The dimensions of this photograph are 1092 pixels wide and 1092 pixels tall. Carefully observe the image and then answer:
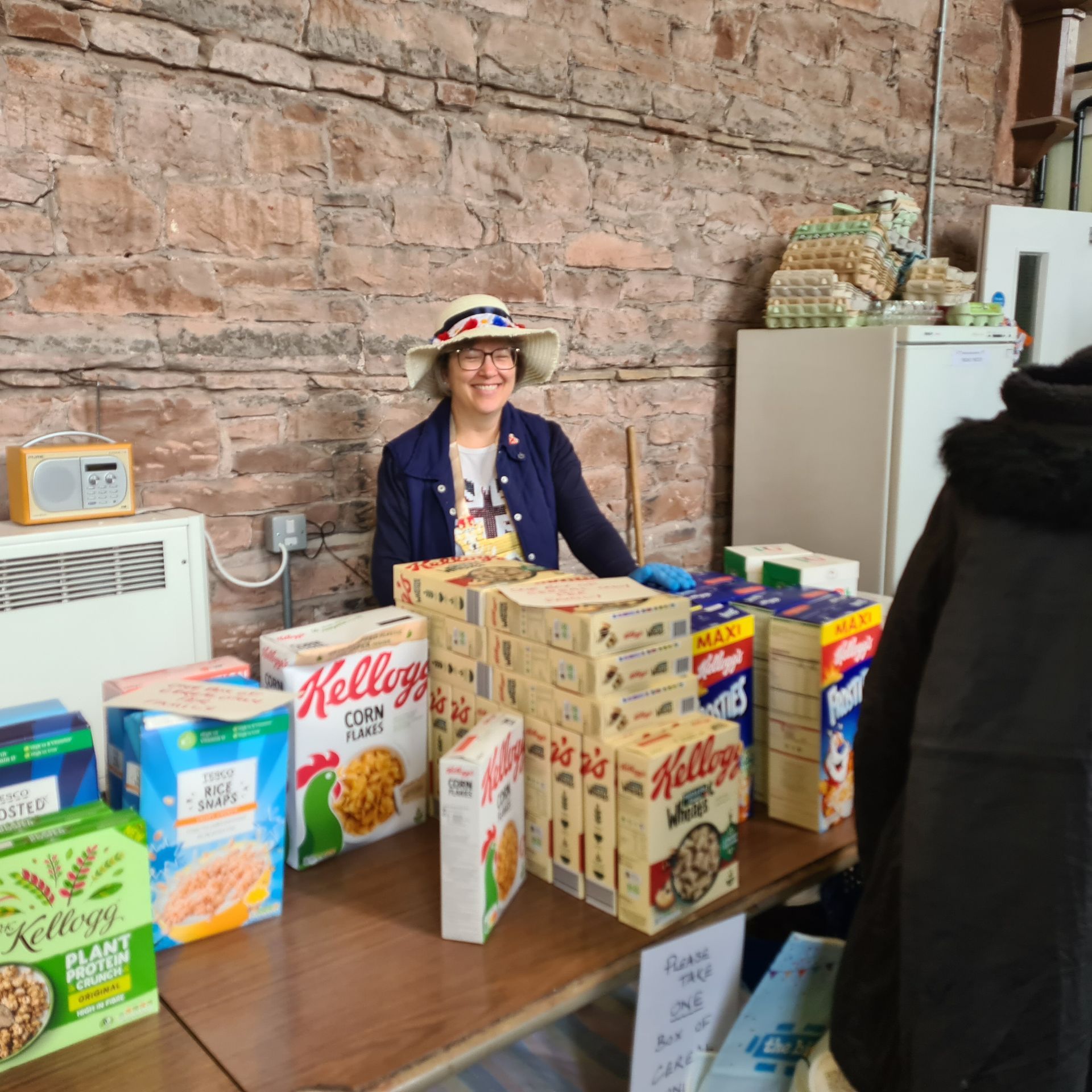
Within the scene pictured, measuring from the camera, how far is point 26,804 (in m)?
1.04

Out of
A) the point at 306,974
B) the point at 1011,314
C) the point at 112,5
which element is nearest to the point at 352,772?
the point at 306,974

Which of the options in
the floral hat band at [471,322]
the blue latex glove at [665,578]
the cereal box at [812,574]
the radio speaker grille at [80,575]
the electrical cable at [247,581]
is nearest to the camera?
the blue latex glove at [665,578]

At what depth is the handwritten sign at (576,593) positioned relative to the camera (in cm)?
123

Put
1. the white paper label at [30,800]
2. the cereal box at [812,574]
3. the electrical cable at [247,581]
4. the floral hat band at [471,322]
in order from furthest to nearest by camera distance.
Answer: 1. the electrical cable at [247,581]
2. the floral hat band at [471,322]
3. the cereal box at [812,574]
4. the white paper label at [30,800]

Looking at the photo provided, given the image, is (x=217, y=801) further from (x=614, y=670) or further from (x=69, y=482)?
(x=69, y=482)

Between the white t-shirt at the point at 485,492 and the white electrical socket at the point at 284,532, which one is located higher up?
the white t-shirt at the point at 485,492

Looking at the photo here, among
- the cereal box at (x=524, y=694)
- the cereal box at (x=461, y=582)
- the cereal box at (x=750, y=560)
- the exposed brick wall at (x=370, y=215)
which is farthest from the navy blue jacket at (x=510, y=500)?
the cereal box at (x=524, y=694)

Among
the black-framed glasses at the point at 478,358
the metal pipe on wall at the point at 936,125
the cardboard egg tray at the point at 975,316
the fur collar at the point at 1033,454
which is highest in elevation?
the metal pipe on wall at the point at 936,125

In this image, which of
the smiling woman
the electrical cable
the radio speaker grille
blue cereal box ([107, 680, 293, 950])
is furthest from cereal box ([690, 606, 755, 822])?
the electrical cable

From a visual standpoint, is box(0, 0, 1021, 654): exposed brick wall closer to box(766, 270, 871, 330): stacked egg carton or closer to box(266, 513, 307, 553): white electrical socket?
box(266, 513, 307, 553): white electrical socket

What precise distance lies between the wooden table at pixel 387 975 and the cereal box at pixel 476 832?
3 centimetres

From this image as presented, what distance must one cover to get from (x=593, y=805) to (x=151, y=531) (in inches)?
55.3

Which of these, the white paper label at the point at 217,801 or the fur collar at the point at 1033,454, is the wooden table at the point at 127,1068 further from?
the fur collar at the point at 1033,454

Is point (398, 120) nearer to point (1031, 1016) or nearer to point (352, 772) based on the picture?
point (352, 772)
